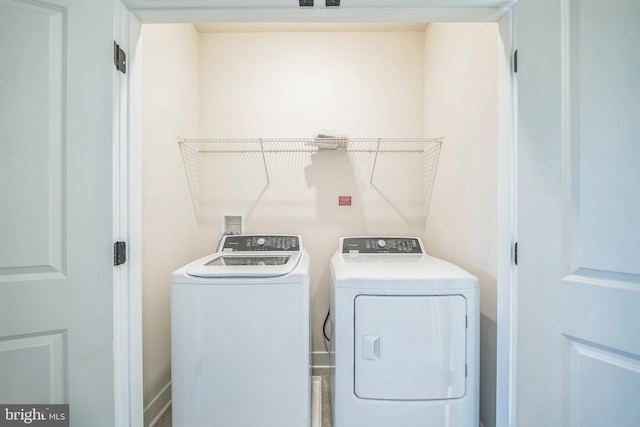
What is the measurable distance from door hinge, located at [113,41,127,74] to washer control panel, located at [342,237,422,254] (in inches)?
64.3

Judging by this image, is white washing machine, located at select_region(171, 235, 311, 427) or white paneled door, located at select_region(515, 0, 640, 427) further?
white washing machine, located at select_region(171, 235, 311, 427)

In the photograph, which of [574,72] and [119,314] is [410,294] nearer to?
[574,72]

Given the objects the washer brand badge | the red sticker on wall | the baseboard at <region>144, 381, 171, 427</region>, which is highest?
the red sticker on wall

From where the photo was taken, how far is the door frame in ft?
3.44

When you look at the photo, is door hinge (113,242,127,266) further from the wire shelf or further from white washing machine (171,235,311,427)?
the wire shelf

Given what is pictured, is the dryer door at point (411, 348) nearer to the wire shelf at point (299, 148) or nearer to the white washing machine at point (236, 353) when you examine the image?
the white washing machine at point (236, 353)

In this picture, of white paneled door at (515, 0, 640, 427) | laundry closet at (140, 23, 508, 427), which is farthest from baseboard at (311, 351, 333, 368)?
white paneled door at (515, 0, 640, 427)

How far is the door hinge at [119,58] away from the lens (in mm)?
1012

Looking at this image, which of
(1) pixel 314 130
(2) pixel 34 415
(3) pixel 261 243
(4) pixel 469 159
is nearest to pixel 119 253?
(2) pixel 34 415

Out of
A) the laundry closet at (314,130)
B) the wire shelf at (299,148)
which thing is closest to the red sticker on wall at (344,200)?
the laundry closet at (314,130)

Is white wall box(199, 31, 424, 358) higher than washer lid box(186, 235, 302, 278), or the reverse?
white wall box(199, 31, 424, 358)

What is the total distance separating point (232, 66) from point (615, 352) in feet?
9.28

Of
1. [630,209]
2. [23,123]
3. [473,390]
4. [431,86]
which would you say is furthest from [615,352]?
[23,123]

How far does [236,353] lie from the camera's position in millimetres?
1262
